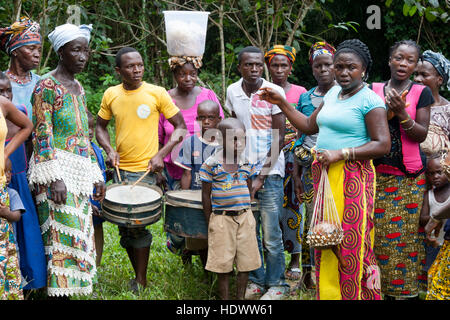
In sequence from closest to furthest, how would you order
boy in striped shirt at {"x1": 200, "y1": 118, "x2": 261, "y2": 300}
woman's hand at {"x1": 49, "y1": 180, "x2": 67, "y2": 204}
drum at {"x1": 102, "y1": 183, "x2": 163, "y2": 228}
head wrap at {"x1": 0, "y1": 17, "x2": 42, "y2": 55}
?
woman's hand at {"x1": 49, "y1": 180, "x2": 67, "y2": 204}
boy in striped shirt at {"x1": 200, "y1": 118, "x2": 261, "y2": 300}
drum at {"x1": 102, "y1": 183, "x2": 163, "y2": 228}
head wrap at {"x1": 0, "y1": 17, "x2": 42, "y2": 55}

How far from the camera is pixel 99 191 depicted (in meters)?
4.14

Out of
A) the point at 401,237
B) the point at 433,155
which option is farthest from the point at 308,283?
the point at 433,155

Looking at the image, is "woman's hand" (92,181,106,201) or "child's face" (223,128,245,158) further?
"woman's hand" (92,181,106,201)

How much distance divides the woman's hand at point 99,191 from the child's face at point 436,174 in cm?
256

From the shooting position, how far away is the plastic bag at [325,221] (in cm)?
337

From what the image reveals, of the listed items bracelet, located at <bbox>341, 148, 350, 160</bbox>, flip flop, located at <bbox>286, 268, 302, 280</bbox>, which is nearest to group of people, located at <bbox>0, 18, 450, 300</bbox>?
bracelet, located at <bbox>341, 148, 350, 160</bbox>

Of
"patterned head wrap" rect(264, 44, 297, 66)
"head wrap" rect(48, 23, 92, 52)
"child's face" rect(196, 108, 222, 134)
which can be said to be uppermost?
"head wrap" rect(48, 23, 92, 52)

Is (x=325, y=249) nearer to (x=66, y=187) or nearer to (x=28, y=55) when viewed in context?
(x=66, y=187)

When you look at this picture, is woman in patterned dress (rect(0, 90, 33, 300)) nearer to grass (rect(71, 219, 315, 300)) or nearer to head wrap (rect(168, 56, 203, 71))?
grass (rect(71, 219, 315, 300))

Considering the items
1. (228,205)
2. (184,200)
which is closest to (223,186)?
(228,205)

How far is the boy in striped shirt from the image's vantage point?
156 inches

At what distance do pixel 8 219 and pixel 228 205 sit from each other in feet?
5.12

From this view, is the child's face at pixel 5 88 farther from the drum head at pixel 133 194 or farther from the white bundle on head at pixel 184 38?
the white bundle on head at pixel 184 38

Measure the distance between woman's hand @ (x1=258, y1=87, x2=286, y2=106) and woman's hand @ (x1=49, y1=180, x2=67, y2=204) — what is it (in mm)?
1587
